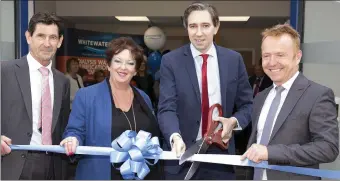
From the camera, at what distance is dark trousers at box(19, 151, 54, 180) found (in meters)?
2.40

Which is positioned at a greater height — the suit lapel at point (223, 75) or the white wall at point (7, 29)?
the white wall at point (7, 29)

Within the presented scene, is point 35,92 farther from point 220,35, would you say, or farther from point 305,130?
point 220,35

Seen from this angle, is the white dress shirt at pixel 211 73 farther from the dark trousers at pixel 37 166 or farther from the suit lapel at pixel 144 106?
the dark trousers at pixel 37 166

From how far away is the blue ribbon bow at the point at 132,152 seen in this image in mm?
2193

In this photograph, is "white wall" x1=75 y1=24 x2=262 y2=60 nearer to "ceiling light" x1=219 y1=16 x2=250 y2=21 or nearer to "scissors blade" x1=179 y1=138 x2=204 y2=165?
"ceiling light" x1=219 y1=16 x2=250 y2=21

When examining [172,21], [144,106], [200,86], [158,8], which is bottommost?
[144,106]

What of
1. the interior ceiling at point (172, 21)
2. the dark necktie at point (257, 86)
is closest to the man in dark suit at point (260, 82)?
the dark necktie at point (257, 86)

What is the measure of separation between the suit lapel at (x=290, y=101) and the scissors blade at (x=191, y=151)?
460mm

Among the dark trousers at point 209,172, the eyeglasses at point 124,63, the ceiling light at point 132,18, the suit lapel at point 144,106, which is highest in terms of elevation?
the ceiling light at point 132,18

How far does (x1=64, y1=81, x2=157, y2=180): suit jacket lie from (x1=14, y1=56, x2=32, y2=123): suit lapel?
9.3 inches

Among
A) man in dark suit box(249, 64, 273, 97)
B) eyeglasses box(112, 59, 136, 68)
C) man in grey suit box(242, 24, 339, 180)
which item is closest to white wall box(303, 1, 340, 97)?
man in dark suit box(249, 64, 273, 97)

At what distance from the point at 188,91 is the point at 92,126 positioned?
578mm

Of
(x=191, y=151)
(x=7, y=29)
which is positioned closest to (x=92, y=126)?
(x=191, y=151)

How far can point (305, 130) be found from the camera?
1.88 meters
